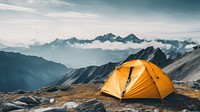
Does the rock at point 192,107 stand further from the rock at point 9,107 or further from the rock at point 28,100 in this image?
the rock at point 9,107

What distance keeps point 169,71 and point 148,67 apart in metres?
115

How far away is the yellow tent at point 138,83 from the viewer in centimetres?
3156

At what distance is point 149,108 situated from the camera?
28578 millimetres

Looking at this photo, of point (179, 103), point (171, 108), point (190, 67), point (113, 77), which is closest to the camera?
point (171, 108)

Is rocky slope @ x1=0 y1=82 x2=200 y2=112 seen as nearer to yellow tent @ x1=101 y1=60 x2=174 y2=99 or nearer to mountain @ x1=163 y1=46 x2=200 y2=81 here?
yellow tent @ x1=101 y1=60 x2=174 y2=99

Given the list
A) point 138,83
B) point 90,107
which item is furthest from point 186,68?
point 90,107

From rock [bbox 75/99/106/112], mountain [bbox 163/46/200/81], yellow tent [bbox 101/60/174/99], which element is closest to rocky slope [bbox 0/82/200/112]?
rock [bbox 75/99/106/112]

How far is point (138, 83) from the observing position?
32188 millimetres

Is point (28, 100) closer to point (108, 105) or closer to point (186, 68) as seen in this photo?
point (108, 105)

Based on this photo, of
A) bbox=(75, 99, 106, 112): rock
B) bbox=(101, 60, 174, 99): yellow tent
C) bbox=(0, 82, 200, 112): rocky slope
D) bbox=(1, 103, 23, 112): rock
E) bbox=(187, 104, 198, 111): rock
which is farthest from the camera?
bbox=(101, 60, 174, 99): yellow tent

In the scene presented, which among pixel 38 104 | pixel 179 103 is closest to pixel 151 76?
pixel 179 103

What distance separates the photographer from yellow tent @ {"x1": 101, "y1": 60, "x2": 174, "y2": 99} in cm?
3156

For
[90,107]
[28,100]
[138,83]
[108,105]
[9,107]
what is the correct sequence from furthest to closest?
[138,83]
[28,100]
[108,105]
[9,107]
[90,107]

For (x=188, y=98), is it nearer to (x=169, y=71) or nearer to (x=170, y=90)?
(x=170, y=90)
